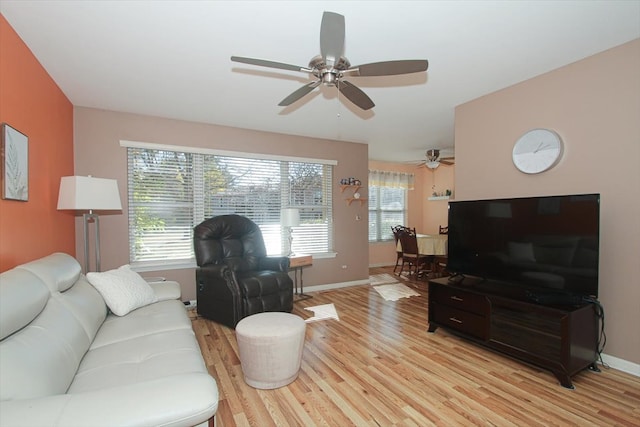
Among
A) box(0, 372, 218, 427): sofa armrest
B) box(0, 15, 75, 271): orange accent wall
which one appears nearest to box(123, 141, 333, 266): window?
box(0, 15, 75, 271): orange accent wall

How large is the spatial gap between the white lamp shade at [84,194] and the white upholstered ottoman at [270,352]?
183 cm

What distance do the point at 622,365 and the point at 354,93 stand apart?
296 cm

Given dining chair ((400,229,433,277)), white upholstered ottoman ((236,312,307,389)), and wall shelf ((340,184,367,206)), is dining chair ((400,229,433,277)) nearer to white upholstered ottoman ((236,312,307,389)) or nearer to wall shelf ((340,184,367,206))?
wall shelf ((340,184,367,206))

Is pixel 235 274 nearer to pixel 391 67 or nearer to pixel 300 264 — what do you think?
pixel 300 264

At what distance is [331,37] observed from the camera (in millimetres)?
1645

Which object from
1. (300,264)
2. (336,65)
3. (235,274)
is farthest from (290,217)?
(336,65)

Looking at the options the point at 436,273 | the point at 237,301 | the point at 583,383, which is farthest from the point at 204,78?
the point at 436,273

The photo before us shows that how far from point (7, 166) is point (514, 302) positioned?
3.75m

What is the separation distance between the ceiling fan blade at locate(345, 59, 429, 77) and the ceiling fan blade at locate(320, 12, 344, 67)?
0.17 metres

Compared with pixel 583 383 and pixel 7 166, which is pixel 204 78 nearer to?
pixel 7 166

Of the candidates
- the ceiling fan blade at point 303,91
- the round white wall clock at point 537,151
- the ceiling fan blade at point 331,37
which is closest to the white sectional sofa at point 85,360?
the ceiling fan blade at point 331,37

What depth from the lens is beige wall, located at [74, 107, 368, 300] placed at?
3617 mm

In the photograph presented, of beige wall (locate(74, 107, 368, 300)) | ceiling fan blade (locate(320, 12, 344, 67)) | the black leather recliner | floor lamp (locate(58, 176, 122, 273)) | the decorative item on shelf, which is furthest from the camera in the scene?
the decorative item on shelf

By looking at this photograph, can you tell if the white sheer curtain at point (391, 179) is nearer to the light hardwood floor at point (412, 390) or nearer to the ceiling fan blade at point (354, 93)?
the light hardwood floor at point (412, 390)
